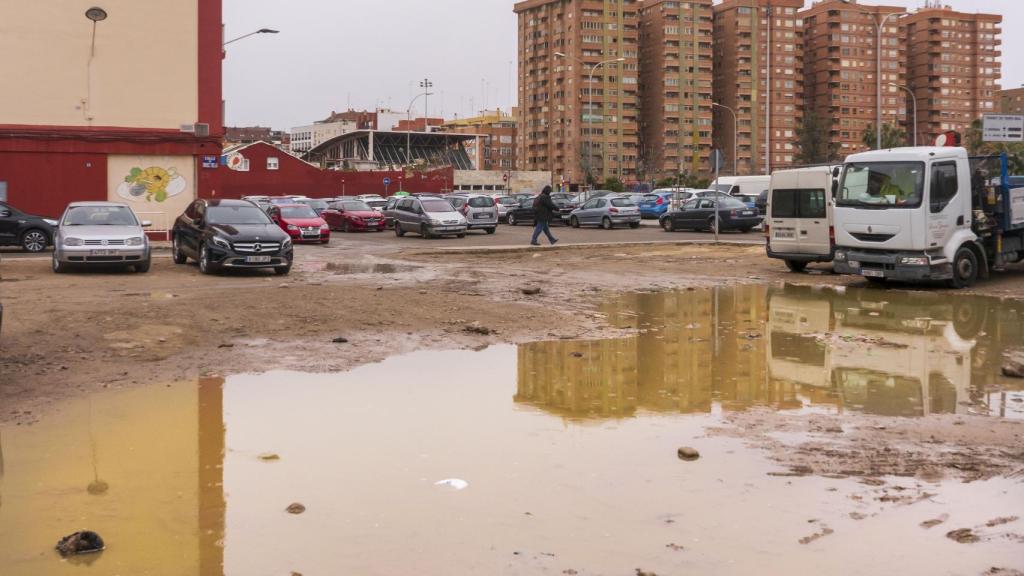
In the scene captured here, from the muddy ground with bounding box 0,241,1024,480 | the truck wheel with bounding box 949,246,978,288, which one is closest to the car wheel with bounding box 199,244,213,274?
the muddy ground with bounding box 0,241,1024,480

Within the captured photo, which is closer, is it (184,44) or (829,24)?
(184,44)

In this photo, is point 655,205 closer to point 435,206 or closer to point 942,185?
point 435,206

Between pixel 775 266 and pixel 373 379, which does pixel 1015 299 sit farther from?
pixel 373 379

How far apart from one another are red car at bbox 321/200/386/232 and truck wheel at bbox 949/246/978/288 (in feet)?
96.8

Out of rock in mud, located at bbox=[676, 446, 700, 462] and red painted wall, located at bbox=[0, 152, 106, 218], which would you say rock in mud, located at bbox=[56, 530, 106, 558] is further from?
red painted wall, located at bbox=[0, 152, 106, 218]

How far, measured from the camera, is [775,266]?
24.3m

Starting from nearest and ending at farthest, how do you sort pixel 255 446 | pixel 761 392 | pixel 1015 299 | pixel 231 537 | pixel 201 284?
pixel 231 537
pixel 255 446
pixel 761 392
pixel 1015 299
pixel 201 284

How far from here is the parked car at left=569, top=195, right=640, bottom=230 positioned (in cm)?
4466

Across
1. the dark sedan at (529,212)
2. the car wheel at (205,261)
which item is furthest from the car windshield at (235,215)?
the dark sedan at (529,212)

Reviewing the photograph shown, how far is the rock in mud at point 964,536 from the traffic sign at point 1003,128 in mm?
31157

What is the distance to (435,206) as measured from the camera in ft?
128

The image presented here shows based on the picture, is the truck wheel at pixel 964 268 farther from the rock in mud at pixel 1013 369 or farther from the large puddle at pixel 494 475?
the rock in mud at pixel 1013 369

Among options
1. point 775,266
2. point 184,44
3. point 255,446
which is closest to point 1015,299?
point 775,266

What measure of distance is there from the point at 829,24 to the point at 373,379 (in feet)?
444
